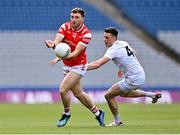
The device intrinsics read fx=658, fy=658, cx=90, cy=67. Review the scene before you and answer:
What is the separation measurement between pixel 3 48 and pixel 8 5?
4.82ft

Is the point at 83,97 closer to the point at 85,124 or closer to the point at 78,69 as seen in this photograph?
the point at 78,69

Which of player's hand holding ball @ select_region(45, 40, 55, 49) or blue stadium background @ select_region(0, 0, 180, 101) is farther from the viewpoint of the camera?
blue stadium background @ select_region(0, 0, 180, 101)

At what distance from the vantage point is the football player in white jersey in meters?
10.4

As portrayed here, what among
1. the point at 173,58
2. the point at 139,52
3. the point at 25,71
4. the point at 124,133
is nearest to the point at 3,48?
the point at 25,71

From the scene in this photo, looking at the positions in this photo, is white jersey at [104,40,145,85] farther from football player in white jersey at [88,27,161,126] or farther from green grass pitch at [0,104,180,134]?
green grass pitch at [0,104,180,134]

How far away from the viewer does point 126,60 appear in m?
10.7

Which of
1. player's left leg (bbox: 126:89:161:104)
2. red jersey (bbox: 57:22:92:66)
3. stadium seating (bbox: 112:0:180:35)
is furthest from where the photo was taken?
stadium seating (bbox: 112:0:180:35)

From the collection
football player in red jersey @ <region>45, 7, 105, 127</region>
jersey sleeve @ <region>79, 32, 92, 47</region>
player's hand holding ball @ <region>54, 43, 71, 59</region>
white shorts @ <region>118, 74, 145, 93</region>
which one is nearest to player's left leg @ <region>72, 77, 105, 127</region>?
football player in red jersey @ <region>45, 7, 105, 127</region>

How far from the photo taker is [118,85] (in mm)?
10828

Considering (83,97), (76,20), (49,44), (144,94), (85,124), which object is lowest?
(85,124)

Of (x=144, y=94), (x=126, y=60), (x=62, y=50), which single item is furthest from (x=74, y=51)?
(x=144, y=94)

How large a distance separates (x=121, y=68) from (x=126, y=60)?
0.27 m

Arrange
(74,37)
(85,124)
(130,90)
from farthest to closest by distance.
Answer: (85,124) < (130,90) < (74,37)

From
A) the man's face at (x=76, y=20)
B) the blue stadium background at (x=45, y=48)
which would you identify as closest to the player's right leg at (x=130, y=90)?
the man's face at (x=76, y=20)
